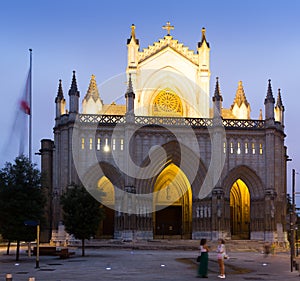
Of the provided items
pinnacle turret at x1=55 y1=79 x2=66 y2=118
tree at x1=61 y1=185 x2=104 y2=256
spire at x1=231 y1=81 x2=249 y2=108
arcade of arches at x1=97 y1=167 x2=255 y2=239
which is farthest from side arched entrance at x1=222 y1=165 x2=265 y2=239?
tree at x1=61 y1=185 x2=104 y2=256

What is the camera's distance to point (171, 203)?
2643 inches

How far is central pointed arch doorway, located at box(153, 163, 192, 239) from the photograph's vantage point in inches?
2574

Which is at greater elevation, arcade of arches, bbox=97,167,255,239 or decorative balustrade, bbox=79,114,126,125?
decorative balustrade, bbox=79,114,126,125

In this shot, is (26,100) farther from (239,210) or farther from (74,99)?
(239,210)

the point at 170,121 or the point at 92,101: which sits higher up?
the point at 92,101

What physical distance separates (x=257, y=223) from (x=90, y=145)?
18458 mm

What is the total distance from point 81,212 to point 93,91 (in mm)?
32121

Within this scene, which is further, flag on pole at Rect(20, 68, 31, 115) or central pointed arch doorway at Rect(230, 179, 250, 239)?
central pointed arch doorway at Rect(230, 179, 250, 239)

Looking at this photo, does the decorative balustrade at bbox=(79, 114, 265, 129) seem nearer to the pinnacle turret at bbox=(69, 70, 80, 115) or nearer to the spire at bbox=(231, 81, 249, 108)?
the pinnacle turret at bbox=(69, 70, 80, 115)

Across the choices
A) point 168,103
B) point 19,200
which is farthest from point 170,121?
point 19,200

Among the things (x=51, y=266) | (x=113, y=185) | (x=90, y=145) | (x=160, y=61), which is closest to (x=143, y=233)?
(x=113, y=185)

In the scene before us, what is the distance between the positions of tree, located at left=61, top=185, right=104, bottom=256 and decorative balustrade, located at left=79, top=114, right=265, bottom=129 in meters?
18.1

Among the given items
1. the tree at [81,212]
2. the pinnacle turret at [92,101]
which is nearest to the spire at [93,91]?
the pinnacle turret at [92,101]

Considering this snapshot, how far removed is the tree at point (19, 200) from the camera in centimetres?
3450
